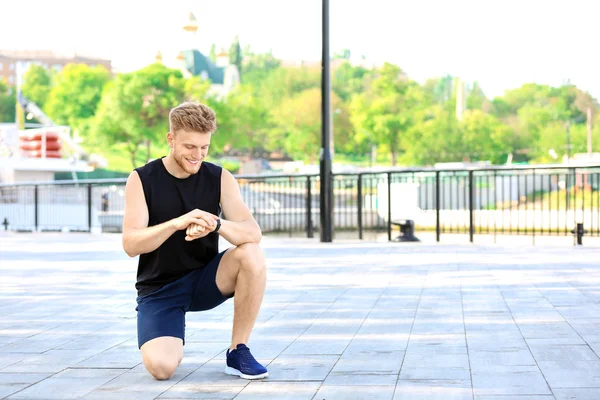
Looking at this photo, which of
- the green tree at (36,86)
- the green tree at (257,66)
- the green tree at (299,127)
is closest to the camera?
the green tree at (299,127)

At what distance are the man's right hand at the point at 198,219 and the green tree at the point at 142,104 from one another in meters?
75.4

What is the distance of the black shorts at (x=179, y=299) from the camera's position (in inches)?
187

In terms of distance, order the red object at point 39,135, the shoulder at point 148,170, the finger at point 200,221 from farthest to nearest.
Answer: the red object at point 39,135 < the shoulder at point 148,170 < the finger at point 200,221

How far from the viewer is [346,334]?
6094mm

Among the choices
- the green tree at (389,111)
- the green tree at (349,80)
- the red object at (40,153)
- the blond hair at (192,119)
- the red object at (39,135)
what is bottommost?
the blond hair at (192,119)

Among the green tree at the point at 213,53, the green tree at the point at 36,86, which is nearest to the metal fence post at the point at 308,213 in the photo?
the green tree at the point at 36,86

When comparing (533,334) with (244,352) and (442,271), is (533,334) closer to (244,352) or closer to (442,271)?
(244,352)

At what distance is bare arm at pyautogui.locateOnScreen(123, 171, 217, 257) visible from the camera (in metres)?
4.38

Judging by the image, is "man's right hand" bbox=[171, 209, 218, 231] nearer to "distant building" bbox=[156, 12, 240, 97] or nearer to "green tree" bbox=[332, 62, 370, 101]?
"green tree" bbox=[332, 62, 370, 101]

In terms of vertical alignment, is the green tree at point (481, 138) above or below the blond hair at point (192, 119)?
above

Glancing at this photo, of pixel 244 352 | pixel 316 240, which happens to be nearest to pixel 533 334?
pixel 244 352

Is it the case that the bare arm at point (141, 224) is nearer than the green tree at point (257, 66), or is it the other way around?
the bare arm at point (141, 224)

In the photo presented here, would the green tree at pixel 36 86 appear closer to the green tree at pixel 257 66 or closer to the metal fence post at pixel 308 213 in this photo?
the green tree at pixel 257 66

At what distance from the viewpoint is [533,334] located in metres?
6.02
